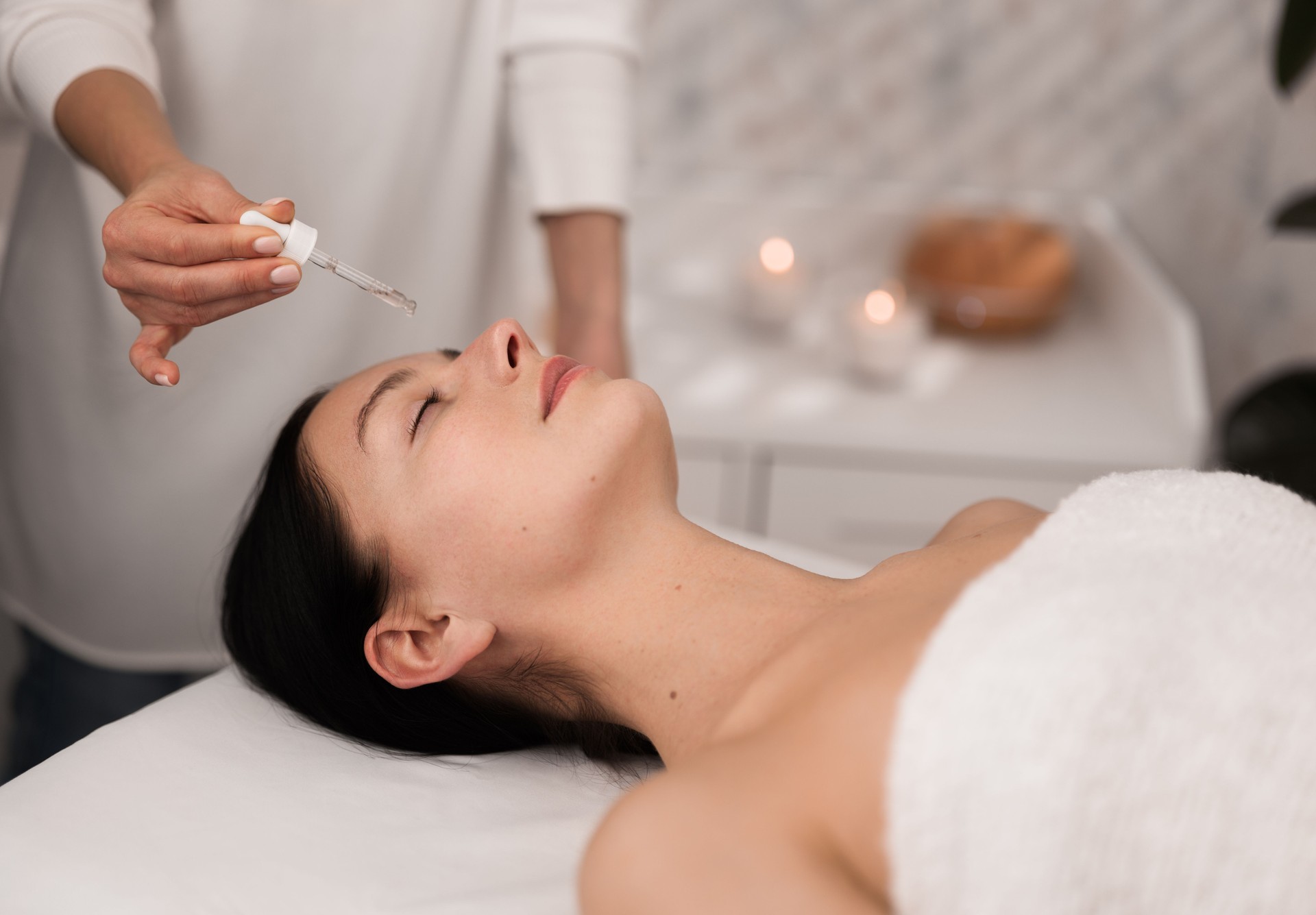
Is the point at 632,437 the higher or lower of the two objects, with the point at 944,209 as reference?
lower

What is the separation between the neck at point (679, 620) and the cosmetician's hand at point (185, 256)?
15.6 inches

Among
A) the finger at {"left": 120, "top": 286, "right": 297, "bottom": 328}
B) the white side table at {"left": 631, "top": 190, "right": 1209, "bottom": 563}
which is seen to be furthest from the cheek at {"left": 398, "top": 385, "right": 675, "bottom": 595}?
the white side table at {"left": 631, "top": 190, "right": 1209, "bottom": 563}

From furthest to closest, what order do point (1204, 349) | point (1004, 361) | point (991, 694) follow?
point (1204, 349)
point (1004, 361)
point (991, 694)

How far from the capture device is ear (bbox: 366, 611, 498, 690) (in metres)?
1.02

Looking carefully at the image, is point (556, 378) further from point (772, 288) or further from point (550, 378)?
point (772, 288)

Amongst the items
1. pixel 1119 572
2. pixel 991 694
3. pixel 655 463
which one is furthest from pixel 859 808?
pixel 655 463

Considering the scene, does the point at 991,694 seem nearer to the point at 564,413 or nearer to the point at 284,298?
the point at 564,413

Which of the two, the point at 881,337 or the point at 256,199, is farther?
the point at 881,337

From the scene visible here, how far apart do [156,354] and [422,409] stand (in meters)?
0.25

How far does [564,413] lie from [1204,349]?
1.95 m

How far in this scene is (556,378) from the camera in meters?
1.06

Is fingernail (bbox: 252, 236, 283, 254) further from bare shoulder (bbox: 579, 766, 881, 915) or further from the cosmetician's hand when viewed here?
bare shoulder (bbox: 579, 766, 881, 915)

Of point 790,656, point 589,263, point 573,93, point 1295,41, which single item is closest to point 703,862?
point 790,656

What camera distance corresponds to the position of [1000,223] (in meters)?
2.29
